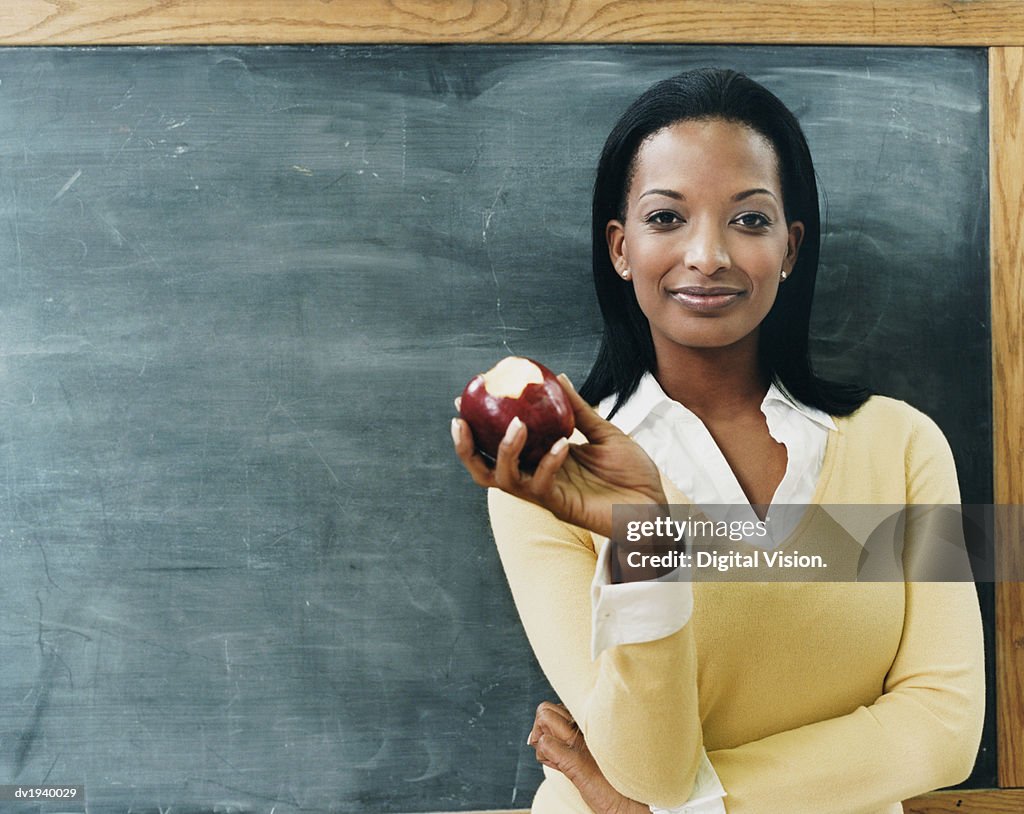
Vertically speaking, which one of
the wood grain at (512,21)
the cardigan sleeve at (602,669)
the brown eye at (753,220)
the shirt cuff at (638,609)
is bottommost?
the cardigan sleeve at (602,669)

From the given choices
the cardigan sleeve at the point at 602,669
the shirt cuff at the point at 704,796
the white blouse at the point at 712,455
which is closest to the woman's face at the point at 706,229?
the white blouse at the point at 712,455

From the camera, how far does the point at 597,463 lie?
3.27ft

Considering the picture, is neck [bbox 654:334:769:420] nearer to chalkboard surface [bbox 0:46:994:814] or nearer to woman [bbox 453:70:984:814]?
woman [bbox 453:70:984:814]

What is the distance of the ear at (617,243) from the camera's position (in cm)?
125

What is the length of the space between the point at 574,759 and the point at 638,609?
0.36 m

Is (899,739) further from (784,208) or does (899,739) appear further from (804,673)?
(784,208)

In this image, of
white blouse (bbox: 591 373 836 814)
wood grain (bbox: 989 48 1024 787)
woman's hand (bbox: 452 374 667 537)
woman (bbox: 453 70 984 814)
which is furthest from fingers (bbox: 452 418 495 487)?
wood grain (bbox: 989 48 1024 787)

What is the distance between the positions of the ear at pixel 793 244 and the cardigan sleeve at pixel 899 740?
1.44ft

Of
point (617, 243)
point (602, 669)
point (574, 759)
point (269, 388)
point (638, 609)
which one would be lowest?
point (574, 759)

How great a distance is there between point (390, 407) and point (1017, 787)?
1.29m

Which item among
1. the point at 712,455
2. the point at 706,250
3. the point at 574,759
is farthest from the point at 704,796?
the point at 706,250

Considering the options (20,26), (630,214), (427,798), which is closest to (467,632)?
(427,798)

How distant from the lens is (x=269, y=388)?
148 cm

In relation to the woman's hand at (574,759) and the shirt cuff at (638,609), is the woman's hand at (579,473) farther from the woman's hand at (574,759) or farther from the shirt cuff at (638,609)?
the woman's hand at (574,759)
